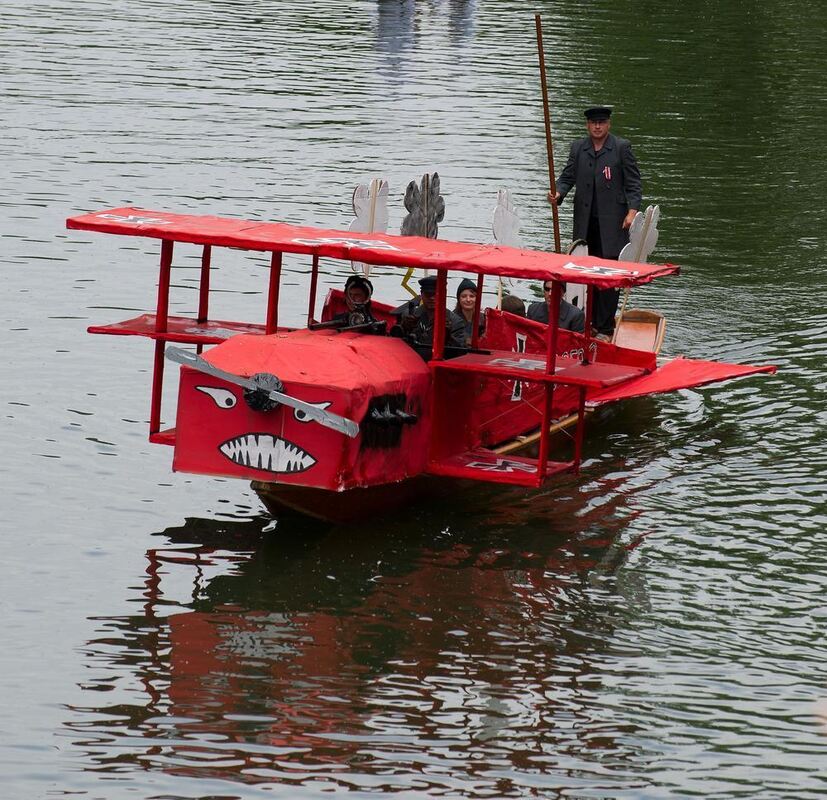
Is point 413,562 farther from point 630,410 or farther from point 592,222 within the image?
point 592,222

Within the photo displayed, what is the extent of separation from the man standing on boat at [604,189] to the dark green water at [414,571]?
1176mm

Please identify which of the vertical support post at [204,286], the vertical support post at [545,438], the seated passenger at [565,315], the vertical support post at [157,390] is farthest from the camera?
the seated passenger at [565,315]

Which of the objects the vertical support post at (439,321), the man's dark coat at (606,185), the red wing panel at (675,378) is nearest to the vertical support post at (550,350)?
the vertical support post at (439,321)

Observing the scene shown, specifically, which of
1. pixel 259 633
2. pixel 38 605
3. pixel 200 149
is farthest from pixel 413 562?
pixel 200 149

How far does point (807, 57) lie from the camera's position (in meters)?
38.7

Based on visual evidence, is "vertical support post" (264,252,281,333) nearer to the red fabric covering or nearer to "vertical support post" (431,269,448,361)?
the red fabric covering

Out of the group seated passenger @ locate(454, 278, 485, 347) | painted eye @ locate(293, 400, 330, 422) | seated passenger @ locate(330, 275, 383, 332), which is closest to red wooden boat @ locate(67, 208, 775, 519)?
painted eye @ locate(293, 400, 330, 422)

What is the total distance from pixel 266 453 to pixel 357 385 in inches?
31.4

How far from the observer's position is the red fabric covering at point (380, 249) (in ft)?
39.0

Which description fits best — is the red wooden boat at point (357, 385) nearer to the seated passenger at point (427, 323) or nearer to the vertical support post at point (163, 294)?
the vertical support post at point (163, 294)

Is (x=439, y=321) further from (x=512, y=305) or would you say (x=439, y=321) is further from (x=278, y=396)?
(x=512, y=305)

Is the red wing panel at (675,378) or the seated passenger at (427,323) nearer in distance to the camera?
the seated passenger at (427,323)

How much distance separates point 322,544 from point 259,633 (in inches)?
63.9

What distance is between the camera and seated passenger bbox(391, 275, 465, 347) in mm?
13258
